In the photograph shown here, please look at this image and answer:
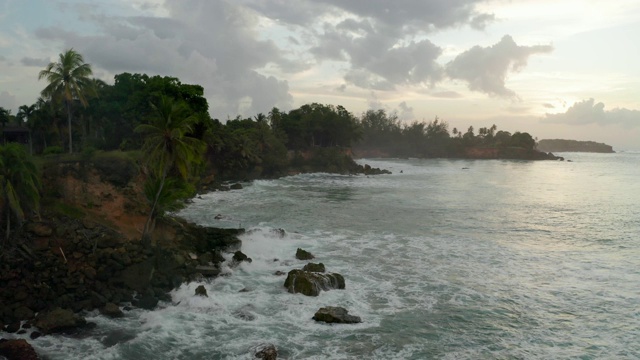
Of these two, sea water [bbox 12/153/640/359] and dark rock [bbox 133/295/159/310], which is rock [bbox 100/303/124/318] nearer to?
sea water [bbox 12/153/640/359]

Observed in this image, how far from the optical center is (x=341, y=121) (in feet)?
374

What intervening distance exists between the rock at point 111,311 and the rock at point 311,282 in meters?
8.34

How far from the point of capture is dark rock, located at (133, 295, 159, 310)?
68.8ft

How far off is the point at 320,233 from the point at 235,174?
42838mm

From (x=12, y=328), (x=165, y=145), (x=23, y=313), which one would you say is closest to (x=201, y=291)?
(x=23, y=313)

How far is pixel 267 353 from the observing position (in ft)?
54.7

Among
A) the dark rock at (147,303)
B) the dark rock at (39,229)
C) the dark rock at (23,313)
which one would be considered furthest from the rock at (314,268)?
the dark rock at (39,229)

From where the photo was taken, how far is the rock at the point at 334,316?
64.9ft

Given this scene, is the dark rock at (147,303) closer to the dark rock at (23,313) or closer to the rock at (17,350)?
the dark rock at (23,313)

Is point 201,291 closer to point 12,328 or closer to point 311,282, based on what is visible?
point 311,282

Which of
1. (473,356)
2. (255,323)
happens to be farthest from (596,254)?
(255,323)

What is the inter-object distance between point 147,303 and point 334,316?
358 inches

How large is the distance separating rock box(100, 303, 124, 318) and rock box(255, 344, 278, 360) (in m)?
7.21


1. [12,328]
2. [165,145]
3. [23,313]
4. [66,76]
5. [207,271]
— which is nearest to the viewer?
[12,328]
